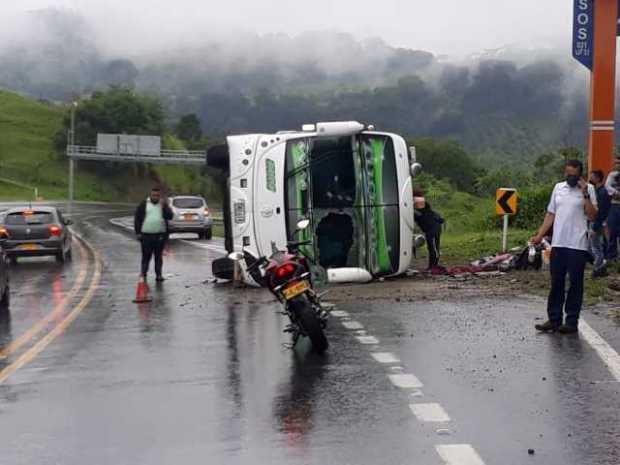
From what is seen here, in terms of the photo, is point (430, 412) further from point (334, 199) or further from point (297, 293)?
point (334, 199)

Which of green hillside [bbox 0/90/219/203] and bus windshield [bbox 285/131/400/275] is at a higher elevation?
green hillside [bbox 0/90/219/203]

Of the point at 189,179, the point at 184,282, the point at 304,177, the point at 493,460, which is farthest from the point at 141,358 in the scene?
the point at 189,179

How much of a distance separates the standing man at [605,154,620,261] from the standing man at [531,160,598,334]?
20.3 ft

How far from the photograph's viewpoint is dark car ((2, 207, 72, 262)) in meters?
25.1

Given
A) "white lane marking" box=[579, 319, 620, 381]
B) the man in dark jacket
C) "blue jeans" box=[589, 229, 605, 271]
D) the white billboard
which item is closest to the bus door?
the man in dark jacket

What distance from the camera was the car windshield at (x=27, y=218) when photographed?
2542 cm

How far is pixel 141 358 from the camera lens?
10648 mm

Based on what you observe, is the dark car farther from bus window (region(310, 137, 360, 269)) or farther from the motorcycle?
the motorcycle

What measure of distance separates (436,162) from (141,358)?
292 feet

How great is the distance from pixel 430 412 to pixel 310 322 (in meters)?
2.96

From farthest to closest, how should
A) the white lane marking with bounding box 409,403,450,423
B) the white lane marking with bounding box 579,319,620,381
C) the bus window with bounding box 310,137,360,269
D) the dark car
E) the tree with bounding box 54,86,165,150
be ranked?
the tree with bounding box 54,86,165,150 → the dark car → the bus window with bounding box 310,137,360,269 → the white lane marking with bounding box 579,319,620,381 → the white lane marking with bounding box 409,403,450,423

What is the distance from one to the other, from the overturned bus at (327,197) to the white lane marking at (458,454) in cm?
1004

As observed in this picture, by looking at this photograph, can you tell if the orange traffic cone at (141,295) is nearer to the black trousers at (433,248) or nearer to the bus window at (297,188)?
the bus window at (297,188)

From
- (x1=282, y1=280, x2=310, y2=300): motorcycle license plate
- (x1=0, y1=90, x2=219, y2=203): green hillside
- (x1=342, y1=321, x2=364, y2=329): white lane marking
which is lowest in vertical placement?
(x1=342, y1=321, x2=364, y2=329): white lane marking
